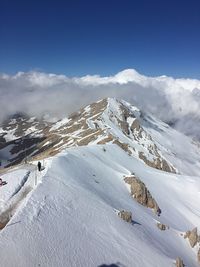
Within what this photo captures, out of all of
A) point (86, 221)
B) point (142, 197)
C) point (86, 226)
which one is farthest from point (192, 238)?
point (86, 226)

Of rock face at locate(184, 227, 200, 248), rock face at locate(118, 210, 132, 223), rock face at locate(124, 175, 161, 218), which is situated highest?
rock face at locate(124, 175, 161, 218)

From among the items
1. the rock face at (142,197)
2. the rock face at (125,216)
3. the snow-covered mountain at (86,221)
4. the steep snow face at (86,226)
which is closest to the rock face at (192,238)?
the snow-covered mountain at (86,221)

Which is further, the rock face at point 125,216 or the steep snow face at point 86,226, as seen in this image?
the rock face at point 125,216

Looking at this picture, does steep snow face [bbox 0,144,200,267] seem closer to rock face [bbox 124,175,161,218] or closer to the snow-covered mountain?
the snow-covered mountain

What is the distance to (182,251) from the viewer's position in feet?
146

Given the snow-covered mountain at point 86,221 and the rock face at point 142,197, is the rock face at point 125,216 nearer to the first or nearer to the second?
the snow-covered mountain at point 86,221

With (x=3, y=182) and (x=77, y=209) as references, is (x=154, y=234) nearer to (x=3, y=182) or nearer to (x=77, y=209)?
(x=77, y=209)

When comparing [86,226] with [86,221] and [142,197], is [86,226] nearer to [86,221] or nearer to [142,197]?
[86,221]

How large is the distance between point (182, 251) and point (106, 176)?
68.2 feet

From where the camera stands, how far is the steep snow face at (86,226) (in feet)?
83.0

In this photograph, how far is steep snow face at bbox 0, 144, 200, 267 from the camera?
25312mm

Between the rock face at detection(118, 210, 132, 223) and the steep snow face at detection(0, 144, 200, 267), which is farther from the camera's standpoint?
the rock face at detection(118, 210, 132, 223)

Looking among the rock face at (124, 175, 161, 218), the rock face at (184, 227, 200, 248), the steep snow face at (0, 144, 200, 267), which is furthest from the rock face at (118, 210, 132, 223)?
the rock face at (124, 175, 161, 218)

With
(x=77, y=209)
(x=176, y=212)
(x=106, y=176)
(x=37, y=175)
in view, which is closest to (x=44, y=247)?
(x=77, y=209)
